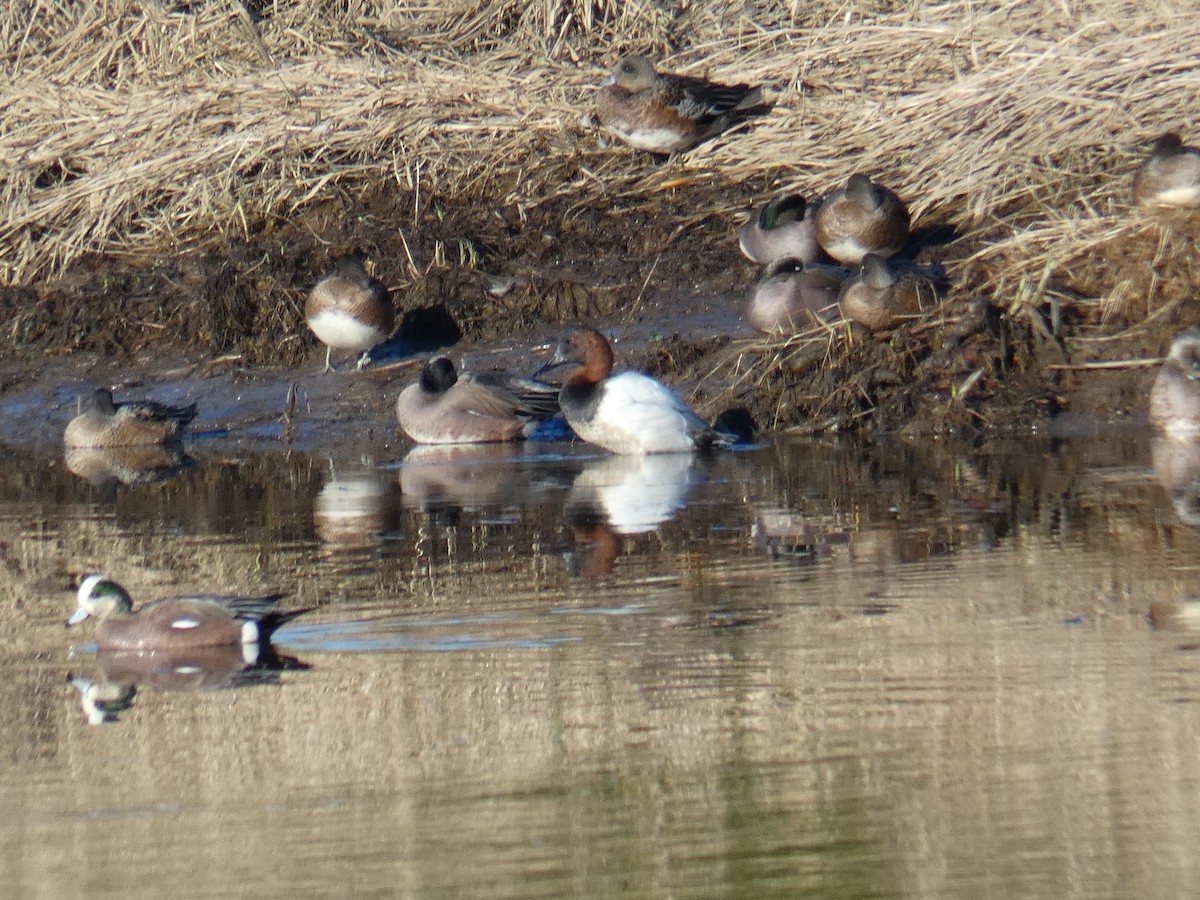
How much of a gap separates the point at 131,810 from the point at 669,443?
20.8 ft

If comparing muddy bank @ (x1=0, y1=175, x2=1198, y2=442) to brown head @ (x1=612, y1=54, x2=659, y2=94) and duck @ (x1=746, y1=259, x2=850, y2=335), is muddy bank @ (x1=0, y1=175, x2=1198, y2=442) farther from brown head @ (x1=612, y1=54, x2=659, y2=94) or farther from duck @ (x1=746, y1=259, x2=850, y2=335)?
brown head @ (x1=612, y1=54, x2=659, y2=94)

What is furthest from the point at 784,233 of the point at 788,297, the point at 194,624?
the point at 194,624

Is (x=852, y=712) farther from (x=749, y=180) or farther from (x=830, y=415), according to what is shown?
(x=749, y=180)

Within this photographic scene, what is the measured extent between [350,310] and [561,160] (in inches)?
96.8

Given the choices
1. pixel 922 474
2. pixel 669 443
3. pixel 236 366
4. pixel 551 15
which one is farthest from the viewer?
pixel 551 15

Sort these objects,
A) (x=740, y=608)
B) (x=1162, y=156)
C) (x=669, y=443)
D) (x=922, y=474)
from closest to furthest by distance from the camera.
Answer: (x=740, y=608) → (x=922, y=474) → (x=669, y=443) → (x=1162, y=156)

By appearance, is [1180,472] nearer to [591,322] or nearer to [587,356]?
[587,356]

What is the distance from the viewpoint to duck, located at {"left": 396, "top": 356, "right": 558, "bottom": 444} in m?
11.4

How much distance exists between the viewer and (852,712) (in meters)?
4.58

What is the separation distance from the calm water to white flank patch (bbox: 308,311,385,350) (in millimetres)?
4196

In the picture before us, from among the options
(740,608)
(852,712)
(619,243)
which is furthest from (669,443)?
(852,712)

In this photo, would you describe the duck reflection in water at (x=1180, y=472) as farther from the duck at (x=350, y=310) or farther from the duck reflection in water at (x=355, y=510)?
the duck at (x=350, y=310)

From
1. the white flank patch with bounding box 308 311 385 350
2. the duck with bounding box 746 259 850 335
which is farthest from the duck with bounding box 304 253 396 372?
the duck with bounding box 746 259 850 335

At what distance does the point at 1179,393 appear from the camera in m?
9.77
